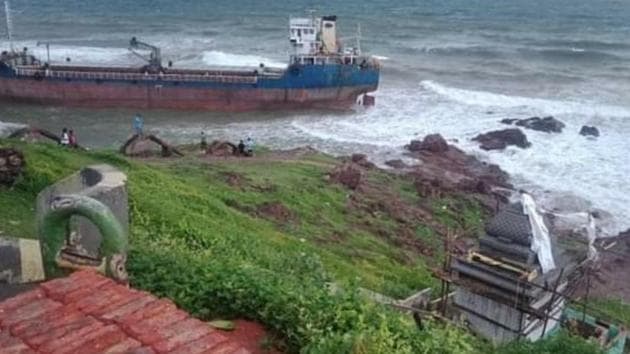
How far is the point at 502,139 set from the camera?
33.2m

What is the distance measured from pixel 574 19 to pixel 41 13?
56326mm

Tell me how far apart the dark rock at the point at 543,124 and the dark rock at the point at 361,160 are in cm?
1119

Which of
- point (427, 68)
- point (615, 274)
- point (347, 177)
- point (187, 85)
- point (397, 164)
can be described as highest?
point (187, 85)

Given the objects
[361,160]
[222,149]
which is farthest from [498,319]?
[361,160]

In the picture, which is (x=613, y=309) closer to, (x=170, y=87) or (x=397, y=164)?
(x=397, y=164)

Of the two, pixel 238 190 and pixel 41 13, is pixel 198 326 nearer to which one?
pixel 238 190

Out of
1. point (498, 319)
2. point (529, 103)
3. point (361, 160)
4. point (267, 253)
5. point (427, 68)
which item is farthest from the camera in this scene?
point (427, 68)

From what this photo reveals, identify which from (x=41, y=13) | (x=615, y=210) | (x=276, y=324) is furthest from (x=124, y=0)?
(x=276, y=324)

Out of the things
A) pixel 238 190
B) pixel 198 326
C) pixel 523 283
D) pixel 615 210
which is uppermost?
pixel 198 326

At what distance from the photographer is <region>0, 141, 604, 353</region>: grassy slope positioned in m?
5.36

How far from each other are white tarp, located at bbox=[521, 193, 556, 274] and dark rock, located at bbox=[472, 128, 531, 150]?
22.1 meters

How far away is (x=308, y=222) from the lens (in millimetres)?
18672

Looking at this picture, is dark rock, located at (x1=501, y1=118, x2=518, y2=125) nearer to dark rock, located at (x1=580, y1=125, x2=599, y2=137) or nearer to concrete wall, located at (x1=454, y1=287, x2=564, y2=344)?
dark rock, located at (x1=580, y1=125, x2=599, y2=137)

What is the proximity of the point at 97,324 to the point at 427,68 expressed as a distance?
49879 mm
